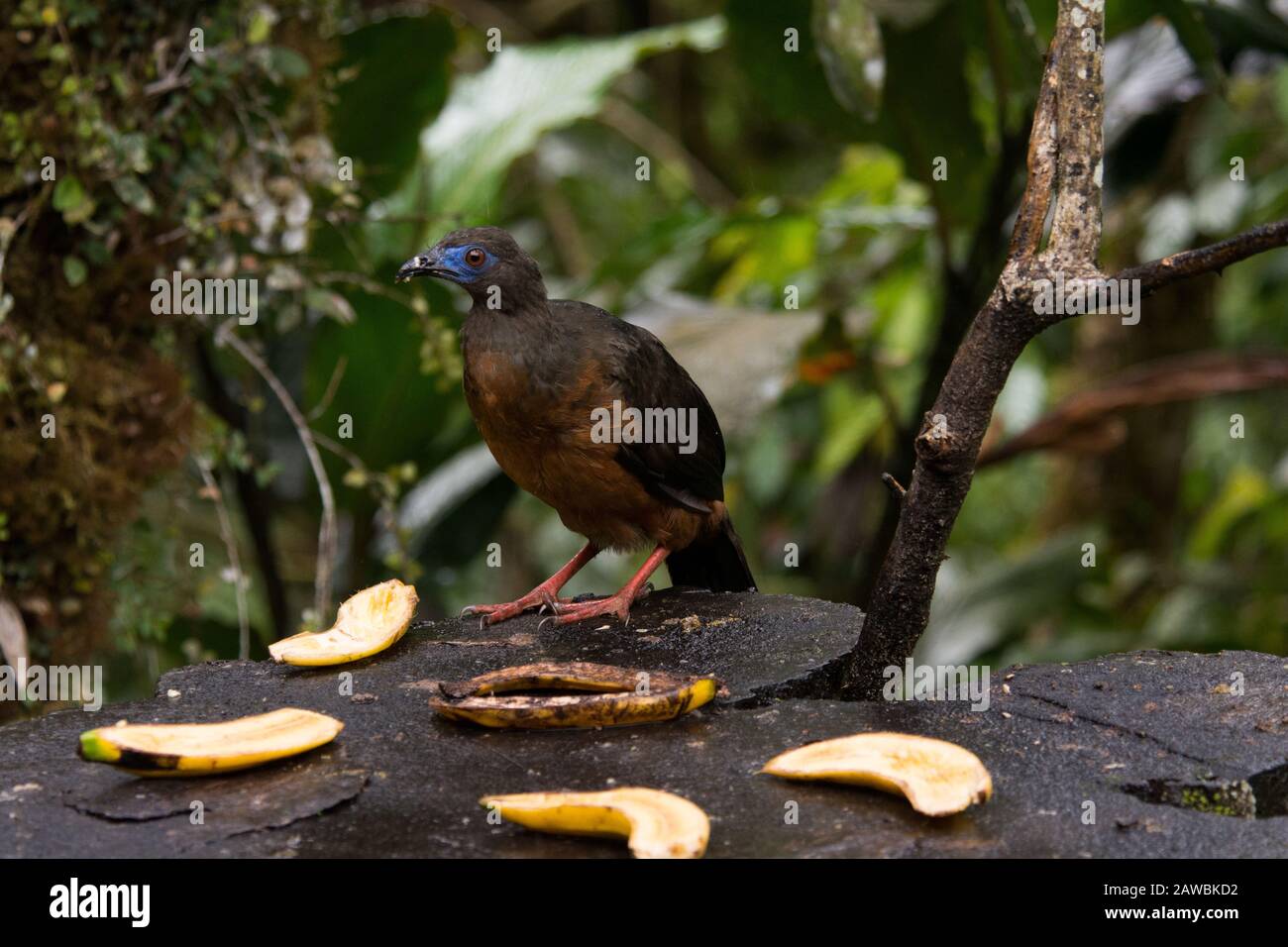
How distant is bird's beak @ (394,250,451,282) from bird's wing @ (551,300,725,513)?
1.10 feet

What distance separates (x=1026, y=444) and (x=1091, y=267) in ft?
9.46

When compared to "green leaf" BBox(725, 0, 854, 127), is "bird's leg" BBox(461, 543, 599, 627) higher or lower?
lower

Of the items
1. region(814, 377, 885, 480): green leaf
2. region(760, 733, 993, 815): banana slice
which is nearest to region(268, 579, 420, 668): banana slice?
region(760, 733, 993, 815): banana slice

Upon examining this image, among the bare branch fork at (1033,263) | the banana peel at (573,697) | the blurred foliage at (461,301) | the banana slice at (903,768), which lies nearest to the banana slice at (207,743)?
the banana peel at (573,697)

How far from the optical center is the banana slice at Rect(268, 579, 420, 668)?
2.86 meters

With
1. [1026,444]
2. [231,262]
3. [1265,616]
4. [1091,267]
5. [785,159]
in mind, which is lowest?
[1265,616]

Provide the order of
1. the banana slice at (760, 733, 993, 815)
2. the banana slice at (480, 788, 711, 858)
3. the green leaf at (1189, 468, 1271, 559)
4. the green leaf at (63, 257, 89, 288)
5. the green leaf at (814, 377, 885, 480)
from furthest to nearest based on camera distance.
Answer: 1. the green leaf at (1189, 468, 1271, 559)
2. the green leaf at (814, 377, 885, 480)
3. the green leaf at (63, 257, 89, 288)
4. the banana slice at (760, 733, 993, 815)
5. the banana slice at (480, 788, 711, 858)

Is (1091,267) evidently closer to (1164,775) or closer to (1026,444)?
(1164,775)

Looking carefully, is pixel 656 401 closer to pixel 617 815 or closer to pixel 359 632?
pixel 359 632

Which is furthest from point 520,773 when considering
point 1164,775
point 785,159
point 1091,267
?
point 785,159

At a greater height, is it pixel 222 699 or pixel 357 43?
pixel 357 43

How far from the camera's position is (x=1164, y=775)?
2.25 meters

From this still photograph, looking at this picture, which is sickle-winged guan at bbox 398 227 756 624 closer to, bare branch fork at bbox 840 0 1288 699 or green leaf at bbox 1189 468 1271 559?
bare branch fork at bbox 840 0 1288 699

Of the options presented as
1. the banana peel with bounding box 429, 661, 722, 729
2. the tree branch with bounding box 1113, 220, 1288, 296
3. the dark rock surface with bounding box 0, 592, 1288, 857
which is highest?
the tree branch with bounding box 1113, 220, 1288, 296
